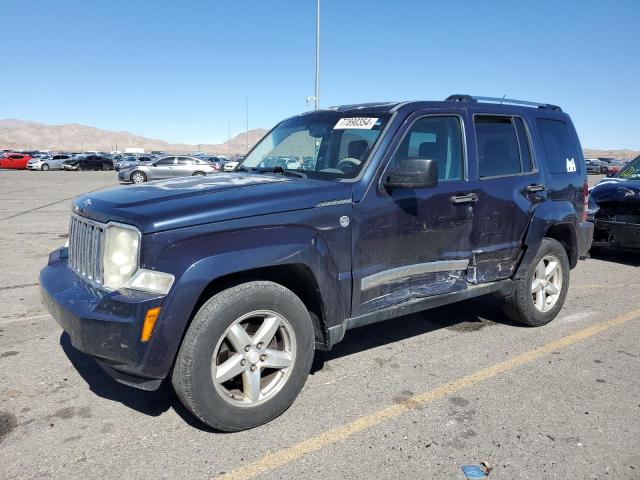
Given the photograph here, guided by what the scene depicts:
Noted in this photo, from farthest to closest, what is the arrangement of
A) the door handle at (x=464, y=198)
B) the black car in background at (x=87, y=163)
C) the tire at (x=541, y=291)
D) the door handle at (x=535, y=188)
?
the black car in background at (x=87, y=163), the tire at (x=541, y=291), the door handle at (x=535, y=188), the door handle at (x=464, y=198)

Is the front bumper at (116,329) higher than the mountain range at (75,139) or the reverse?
the reverse

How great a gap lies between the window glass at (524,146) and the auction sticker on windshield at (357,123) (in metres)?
1.67

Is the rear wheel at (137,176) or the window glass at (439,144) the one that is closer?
the window glass at (439,144)

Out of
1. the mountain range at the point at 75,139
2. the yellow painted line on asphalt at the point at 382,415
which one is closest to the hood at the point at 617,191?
the yellow painted line on asphalt at the point at 382,415

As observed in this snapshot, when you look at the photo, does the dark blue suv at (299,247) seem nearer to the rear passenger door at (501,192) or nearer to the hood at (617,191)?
the rear passenger door at (501,192)

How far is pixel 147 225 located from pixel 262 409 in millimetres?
1271

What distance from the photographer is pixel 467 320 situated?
530cm

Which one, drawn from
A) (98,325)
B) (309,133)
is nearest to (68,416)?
(98,325)

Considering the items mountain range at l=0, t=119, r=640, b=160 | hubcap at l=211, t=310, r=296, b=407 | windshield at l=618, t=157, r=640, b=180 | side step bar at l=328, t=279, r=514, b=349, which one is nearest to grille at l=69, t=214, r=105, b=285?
hubcap at l=211, t=310, r=296, b=407

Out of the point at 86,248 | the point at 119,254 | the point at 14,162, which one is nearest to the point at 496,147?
the point at 119,254

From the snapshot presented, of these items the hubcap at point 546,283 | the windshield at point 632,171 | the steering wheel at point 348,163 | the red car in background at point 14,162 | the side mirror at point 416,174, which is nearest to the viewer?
the side mirror at point 416,174

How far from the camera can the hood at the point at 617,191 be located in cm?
759

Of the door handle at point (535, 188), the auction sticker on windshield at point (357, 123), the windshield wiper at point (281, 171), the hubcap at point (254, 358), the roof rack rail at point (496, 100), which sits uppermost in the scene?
the roof rack rail at point (496, 100)

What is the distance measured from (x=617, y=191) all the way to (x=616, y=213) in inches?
12.8
